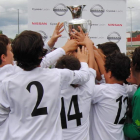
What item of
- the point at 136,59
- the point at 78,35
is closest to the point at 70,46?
the point at 78,35

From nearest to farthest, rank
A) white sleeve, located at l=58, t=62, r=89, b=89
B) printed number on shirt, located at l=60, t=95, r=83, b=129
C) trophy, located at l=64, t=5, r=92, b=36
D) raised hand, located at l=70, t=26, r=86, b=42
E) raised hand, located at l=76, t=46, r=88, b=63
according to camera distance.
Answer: white sleeve, located at l=58, t=62, r=89, b=89
printed number on shirt, located at l=60, t=95, r=83, b=129
raised hand, located at l=76, t=46, r=88, b=63
raised hand, located at l=70, t=26, r=86, b=42
trophy, located at l=64, t=5, r=92, b=36

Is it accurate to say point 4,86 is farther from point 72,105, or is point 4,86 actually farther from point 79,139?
point 79,139

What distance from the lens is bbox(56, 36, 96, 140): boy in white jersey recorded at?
194 cm

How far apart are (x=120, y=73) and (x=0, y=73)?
1.11 m

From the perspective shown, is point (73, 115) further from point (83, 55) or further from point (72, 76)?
point (83, 55)

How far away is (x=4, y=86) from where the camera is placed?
4.83ft

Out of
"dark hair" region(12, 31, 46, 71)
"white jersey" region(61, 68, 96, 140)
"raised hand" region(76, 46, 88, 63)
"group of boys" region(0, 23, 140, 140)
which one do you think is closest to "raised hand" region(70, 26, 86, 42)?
"group of boys" region(0, 23, 140, 140)

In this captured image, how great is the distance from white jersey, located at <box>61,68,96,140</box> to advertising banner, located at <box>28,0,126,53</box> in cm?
401

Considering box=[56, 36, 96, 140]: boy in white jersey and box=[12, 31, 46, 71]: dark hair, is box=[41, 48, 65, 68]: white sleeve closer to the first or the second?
box=[56, 36, 96, 140]: boy in white jersey

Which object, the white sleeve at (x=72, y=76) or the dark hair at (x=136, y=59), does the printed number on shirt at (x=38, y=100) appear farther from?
the dark hair at (x=136, y=59)

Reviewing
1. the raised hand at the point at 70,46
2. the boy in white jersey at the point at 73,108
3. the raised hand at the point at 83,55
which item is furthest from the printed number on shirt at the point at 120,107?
the raised hand at the point at 70,46

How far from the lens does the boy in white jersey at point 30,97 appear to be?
1.47 meters

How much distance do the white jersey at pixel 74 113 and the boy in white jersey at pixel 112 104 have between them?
20cm

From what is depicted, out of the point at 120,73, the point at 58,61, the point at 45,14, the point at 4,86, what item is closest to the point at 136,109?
the point at 120,73
